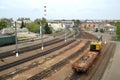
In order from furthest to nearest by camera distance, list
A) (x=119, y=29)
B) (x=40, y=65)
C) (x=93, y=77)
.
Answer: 1. (x=119, y=29)
2. (x=40, y=65)
3. (x=93, y=77)

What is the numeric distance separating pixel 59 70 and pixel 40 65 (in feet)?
12.4

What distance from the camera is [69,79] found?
2162cm

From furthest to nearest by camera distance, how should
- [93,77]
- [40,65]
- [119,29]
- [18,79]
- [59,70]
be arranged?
[119,29] < [40,65] < [59,70] < [93,77] < [18,79]

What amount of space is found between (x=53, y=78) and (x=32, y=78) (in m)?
2.70

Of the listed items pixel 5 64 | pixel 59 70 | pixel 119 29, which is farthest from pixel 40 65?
pixel 119 29

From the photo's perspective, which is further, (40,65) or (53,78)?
(40,65)

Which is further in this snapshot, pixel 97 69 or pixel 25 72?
pixel 97 69

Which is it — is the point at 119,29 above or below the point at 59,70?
above

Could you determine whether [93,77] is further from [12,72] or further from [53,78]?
[12,72]

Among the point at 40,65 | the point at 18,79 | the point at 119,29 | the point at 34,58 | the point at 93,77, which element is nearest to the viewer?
the point at 18,79

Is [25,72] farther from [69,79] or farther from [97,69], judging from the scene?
[97,69]

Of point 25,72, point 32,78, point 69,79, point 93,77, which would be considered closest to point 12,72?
point 25,72

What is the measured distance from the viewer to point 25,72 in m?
23.9

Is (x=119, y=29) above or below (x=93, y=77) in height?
above
